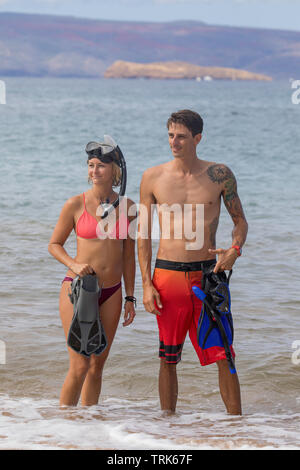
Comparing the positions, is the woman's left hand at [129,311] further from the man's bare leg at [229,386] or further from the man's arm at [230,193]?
the man's arm at [230,193]

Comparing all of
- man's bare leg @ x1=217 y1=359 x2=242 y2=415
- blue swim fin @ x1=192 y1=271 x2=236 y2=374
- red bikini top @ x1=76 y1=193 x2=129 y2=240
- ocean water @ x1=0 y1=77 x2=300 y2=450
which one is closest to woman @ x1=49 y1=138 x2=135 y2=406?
red bikini top @ x1=76 y1=193 x2=129 y2=240

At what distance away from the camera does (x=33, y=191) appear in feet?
62.2

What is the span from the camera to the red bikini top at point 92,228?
4.78 meters

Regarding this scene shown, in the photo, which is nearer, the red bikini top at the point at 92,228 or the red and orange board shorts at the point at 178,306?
the red bikini top at the point at 92,228

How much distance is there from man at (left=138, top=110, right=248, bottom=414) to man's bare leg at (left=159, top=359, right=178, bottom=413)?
2.6 inches

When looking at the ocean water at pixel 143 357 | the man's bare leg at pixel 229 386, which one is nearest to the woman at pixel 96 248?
the ocean water at pixel 143 357

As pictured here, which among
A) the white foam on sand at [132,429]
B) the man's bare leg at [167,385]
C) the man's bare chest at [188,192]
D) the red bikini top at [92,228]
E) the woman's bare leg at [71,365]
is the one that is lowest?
the white foam on sand at [132,429]

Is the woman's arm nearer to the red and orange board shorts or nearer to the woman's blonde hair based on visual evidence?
the woman's blonde hair

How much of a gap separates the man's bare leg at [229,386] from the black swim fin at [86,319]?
0.83m

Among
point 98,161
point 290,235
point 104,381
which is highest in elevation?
point 98,161

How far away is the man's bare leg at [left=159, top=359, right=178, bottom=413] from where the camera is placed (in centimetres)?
507
